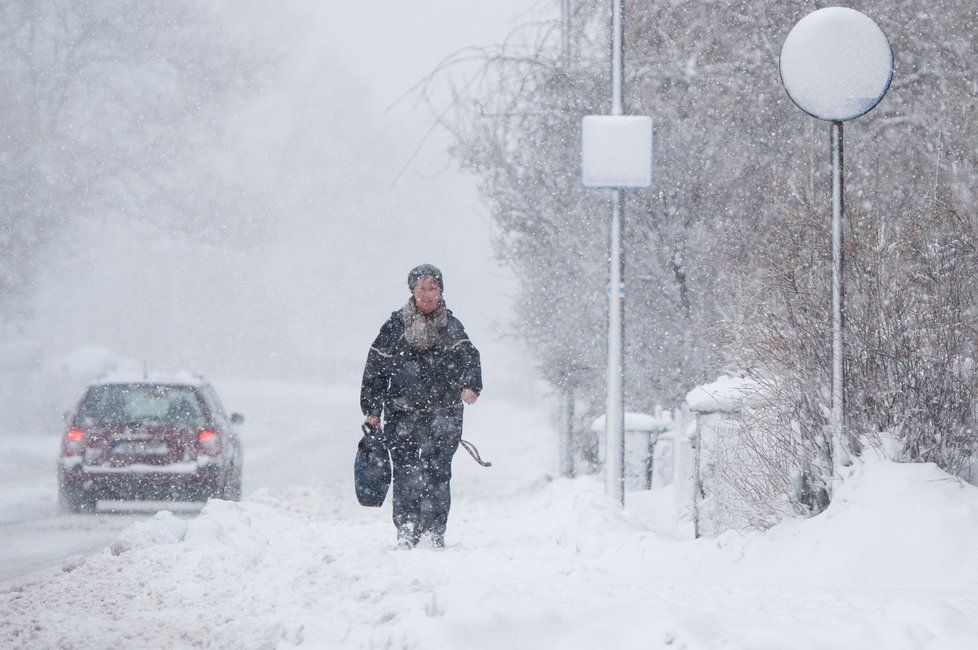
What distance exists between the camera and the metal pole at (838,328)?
7.66 m

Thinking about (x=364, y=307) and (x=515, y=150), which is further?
Answer: (x=364, y=307)

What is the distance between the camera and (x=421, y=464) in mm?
9516

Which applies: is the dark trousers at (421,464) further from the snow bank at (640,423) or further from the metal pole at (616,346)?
the snow bank at (640,423)

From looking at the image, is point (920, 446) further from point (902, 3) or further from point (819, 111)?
point (902, 3)

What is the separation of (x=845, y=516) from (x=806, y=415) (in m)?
0.70

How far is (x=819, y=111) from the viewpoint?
797cm

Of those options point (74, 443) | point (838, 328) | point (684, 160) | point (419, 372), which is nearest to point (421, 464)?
point (419, 372)

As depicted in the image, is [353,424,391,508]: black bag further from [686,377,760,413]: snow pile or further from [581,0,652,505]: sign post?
[581,0,652,505]: sign post

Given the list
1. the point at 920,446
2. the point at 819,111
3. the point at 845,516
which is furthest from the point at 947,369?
the point at 819,111

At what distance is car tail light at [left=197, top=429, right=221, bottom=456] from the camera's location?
1381 cm

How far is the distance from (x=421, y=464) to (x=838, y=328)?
3.13 metres

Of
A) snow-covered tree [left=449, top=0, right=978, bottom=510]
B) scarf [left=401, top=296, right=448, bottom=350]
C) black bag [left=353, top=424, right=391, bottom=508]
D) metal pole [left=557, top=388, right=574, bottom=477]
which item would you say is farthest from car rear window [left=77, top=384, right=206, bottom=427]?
metal pole [left=557, top=388, right=574, bottom=477]

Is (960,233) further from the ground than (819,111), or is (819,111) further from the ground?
(819,111)

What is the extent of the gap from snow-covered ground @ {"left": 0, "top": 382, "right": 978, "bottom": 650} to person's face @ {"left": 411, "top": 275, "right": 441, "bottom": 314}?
1.62 meters
